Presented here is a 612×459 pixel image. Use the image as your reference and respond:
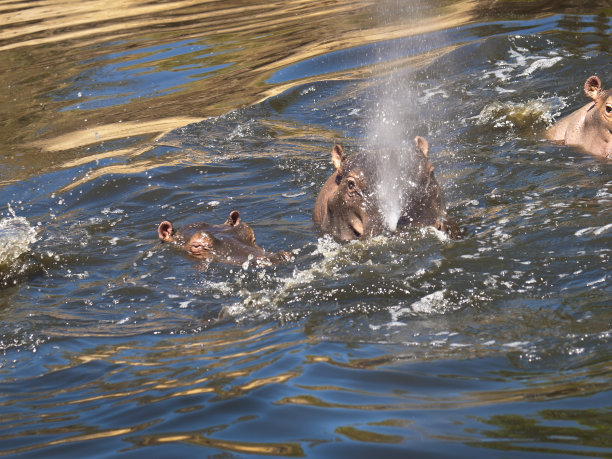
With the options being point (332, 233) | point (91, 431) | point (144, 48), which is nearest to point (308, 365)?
point (91, 431)

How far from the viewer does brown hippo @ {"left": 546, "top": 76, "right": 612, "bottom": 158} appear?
30.1 ft

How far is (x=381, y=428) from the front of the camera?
12.3 feet

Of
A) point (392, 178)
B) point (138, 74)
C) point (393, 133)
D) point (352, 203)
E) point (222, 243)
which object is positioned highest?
point (138, 74)

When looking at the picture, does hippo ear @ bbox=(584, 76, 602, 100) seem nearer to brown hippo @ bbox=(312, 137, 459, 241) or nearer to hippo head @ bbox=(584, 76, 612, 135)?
hippo head @ bbox=(584, 76, 612, 135)

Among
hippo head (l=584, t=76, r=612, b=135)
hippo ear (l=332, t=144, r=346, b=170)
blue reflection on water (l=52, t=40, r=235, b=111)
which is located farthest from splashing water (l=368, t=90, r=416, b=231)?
blue reflection on water (l=52, t=40, r=235, b=111)

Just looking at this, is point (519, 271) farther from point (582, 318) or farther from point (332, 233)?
point (332, 233)

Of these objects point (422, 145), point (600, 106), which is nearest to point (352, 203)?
point (422, 145)

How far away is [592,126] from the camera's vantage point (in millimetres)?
9398

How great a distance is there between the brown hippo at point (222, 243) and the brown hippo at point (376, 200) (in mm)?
556

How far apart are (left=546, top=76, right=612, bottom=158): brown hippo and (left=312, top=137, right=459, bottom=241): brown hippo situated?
2.99 metres

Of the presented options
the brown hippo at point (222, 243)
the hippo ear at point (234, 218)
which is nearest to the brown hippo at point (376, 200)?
the brown hippo at point (222, 243)

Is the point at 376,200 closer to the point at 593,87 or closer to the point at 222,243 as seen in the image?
the point at 222,243

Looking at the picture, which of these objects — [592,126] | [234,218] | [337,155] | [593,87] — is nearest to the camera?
[337,155]

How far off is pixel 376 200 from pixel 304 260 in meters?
0.71
